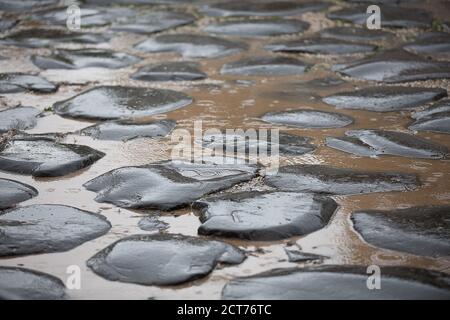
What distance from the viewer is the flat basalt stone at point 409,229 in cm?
259

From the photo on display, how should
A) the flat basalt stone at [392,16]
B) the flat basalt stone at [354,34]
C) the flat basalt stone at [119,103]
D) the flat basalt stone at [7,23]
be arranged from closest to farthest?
the flat basalt stone at [119,103] < the flat basalt stone at [354,34] < the flat basalt stone at [392,16] < the flat basalt stone at [7,23]

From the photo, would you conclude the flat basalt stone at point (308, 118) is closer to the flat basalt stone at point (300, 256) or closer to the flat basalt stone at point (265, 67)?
the flat basalt stone at point (265, 67)

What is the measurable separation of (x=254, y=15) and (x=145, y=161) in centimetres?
322

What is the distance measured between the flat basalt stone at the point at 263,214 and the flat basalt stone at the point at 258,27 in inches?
122

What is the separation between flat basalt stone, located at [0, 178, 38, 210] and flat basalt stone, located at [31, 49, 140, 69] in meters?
2.09

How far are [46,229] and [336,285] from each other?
3.54 ft

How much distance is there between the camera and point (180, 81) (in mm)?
4824

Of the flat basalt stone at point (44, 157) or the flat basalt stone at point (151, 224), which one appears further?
the flat basalt stone at point (44, 157)

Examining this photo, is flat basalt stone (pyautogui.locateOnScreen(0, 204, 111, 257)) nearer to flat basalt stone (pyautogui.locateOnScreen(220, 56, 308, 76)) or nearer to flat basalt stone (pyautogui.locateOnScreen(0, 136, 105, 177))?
flat basalt stone (pyautogui.locateOnScreen(0, 136, 105, 177))

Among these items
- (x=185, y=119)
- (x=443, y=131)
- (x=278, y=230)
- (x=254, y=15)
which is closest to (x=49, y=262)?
(x=278, y=230)

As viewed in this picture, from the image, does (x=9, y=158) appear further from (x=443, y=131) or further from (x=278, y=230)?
(x=443, y=131)

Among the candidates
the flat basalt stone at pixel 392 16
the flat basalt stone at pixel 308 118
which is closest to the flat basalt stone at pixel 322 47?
the flat basalt stone at pixel 392 16

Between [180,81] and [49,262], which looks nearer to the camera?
[49,262]

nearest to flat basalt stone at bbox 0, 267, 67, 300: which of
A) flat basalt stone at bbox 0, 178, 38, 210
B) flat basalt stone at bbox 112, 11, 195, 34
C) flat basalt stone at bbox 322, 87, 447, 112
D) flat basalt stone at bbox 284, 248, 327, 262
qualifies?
flat basalt stone at bbox 0, 178, 38, 210
